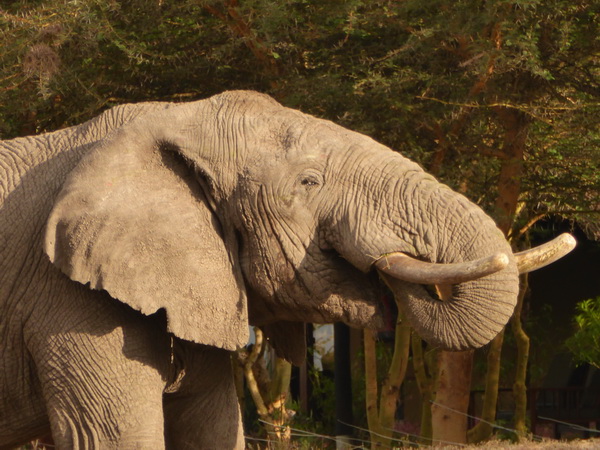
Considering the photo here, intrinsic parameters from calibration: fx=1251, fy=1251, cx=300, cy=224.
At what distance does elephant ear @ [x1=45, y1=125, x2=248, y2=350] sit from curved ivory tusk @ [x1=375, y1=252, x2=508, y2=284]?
Result: 0.75 metres

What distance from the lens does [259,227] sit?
559 cm

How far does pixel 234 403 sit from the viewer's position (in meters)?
6.32

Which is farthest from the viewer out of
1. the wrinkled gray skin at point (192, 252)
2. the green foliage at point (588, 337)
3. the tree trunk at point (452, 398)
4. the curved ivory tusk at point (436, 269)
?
the tree trunk at point (452, 398)

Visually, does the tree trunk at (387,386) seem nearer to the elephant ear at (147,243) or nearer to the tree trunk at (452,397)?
the tree trunk at (452,397)

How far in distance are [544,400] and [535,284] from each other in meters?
1.94

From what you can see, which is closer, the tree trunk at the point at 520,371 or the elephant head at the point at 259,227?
the elephant head at the point at 259,227

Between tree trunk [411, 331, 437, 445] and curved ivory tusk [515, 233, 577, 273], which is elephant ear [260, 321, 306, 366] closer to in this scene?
curved ivory tusk [515, 233, 577, 273]

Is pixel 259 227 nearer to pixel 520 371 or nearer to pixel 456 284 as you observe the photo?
pixel 456 284

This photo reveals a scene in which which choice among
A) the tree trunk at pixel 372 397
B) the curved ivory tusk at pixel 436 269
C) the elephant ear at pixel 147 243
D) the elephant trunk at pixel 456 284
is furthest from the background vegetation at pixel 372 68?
the curved ivory tusk at pixel 436 269

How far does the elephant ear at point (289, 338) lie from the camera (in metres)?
6.31

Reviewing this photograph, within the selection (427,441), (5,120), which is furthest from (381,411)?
(5,120)

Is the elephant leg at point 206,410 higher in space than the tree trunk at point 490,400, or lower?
lower

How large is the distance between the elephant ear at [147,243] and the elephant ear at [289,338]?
0.68m

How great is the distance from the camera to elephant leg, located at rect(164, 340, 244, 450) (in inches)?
239
